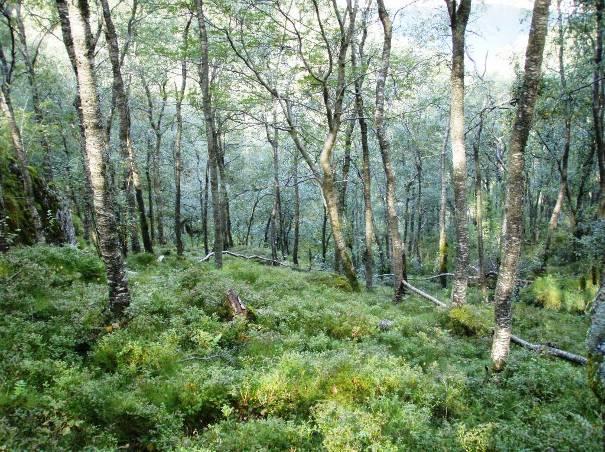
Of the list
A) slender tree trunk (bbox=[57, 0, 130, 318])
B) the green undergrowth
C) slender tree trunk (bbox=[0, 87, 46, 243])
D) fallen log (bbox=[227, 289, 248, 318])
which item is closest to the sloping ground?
fallen log (bbox=[227, 289, 248, 318])

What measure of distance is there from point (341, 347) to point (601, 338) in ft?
15.5

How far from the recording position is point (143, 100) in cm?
2934

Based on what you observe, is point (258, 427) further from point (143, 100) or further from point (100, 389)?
point (143, 100)

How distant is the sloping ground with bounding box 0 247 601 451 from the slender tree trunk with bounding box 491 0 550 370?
83 cm

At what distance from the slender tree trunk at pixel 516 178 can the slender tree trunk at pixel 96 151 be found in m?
7.27

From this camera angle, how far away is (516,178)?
728 centimetres

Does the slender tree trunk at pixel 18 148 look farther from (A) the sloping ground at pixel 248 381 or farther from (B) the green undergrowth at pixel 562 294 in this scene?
(B) the green undergrowth at pixel 562 294

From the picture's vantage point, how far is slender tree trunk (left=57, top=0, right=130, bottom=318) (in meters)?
7.16

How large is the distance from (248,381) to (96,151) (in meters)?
4.91

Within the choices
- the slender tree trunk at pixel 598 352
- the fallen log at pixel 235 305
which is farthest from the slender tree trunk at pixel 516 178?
the fallen log at pixel 235 305

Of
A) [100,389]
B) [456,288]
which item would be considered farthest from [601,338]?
[456,288]

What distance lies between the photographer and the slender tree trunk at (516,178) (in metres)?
6.93

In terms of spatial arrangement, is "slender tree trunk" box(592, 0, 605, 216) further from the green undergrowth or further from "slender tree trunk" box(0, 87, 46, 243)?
Answer: "slender tree trunk" box(0, 87, 46, 243)

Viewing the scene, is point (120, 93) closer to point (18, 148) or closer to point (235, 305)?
point (18, 148)
